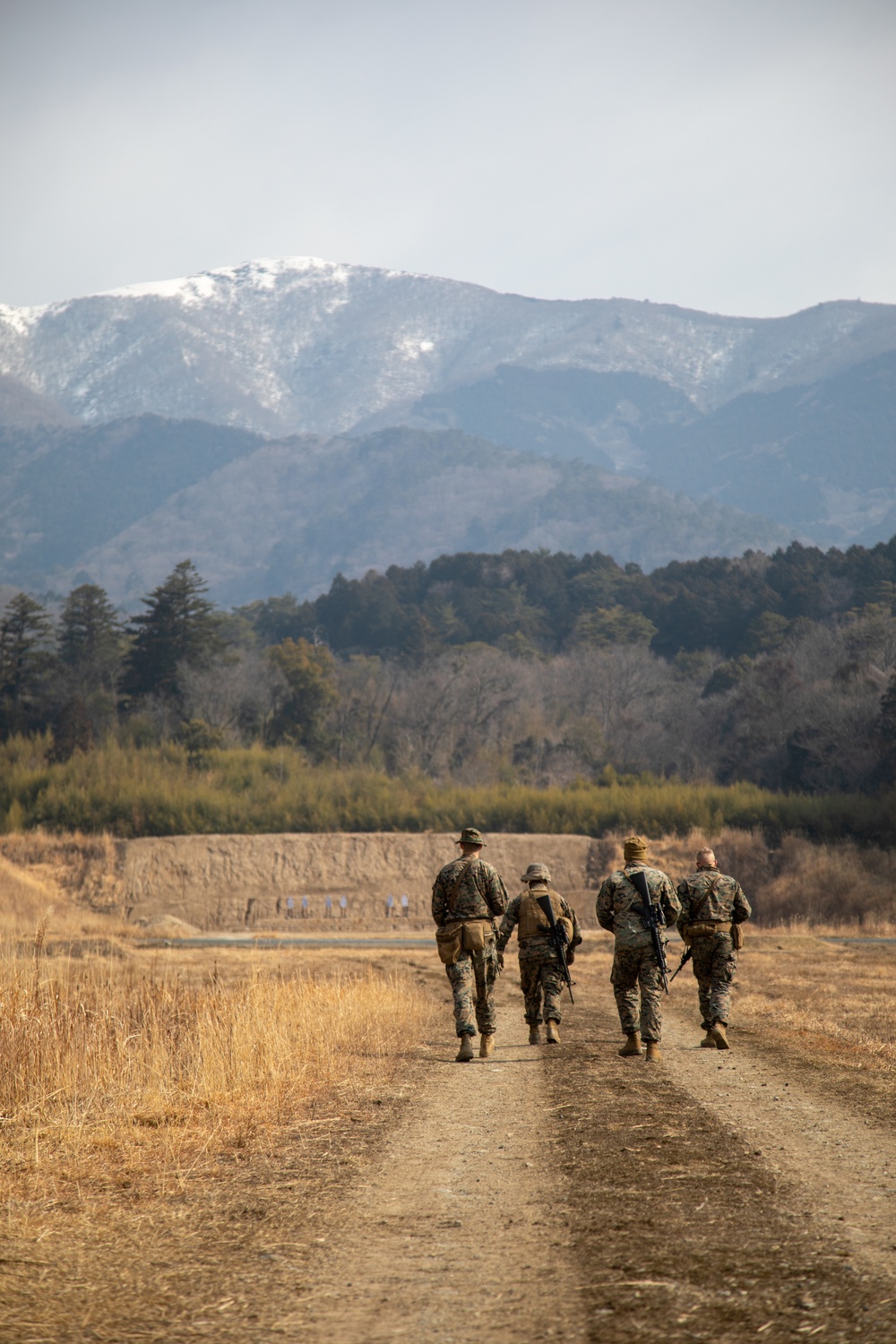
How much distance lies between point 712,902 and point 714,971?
2.19ft

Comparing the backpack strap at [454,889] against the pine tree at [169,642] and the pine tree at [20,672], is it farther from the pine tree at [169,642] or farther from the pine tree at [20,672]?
the pine tree at [169,642]

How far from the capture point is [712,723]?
64.5 metres

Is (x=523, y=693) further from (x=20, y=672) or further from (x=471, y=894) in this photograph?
(x=471, y=894)

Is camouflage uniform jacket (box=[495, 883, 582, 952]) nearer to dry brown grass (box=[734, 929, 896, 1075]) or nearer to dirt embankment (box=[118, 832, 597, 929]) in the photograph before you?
dry brown grass (box=[734, 929, 896, 1075])

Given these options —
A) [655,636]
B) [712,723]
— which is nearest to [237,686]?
[712,723]

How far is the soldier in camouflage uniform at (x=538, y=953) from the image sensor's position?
12508mm

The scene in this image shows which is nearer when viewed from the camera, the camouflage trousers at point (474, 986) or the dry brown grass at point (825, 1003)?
the camouflage trousers at point (474, 986)

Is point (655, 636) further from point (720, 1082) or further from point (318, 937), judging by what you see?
point (720, 1082)

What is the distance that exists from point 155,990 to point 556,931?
14.2 ft

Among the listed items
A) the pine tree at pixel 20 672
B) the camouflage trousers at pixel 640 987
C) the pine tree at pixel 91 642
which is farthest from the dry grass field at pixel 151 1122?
the pine tree at pixel 91 642

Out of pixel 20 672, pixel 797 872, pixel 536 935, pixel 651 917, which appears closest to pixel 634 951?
pixel 651 917

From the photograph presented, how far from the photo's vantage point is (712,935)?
12484 mm

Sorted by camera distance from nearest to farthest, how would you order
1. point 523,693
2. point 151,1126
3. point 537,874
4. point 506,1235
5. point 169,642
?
point 506,1235 → point 151,1126 → point 537,874 → point 169,642 → point 523,693

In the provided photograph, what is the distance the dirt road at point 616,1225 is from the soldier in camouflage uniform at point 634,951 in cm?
218
